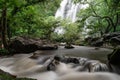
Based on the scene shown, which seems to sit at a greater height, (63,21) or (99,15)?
(99,15)

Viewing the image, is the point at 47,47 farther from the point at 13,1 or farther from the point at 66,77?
the point at 66,77

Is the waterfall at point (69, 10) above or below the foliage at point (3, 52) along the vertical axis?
above

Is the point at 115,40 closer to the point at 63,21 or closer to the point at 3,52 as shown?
the point at 63,21

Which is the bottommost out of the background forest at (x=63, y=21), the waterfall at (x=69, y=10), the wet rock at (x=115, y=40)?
the wet rock at (x=115, y=40)

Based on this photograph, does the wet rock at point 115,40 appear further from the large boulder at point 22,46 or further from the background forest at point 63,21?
the large boulder at point 22,46

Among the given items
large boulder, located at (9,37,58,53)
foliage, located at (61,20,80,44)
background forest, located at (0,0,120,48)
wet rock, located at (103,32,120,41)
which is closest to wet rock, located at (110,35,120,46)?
wet rock, located at (103,32,120,41)

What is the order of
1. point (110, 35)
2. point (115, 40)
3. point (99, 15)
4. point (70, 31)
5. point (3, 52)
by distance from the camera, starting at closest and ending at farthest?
point (3, 52) → point (115, 40) → point (110, 35) → point (99, 15) → point (70, 31)

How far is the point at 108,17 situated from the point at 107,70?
16204mm

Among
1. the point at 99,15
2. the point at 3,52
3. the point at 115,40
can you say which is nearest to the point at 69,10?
the point at 99,15

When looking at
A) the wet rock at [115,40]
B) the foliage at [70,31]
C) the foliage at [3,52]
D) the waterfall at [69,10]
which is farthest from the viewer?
the waterfall at [69,10]

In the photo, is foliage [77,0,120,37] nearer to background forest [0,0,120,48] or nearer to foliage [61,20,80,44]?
background forest [0,0,120,48]

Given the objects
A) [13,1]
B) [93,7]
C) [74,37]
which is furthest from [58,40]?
[13,1]

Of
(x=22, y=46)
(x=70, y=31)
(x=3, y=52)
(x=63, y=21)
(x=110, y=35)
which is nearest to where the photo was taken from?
(x=3, y=52)

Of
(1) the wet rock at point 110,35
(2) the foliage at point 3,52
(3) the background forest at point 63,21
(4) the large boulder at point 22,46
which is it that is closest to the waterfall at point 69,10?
(3) the background forest at point 63,21
